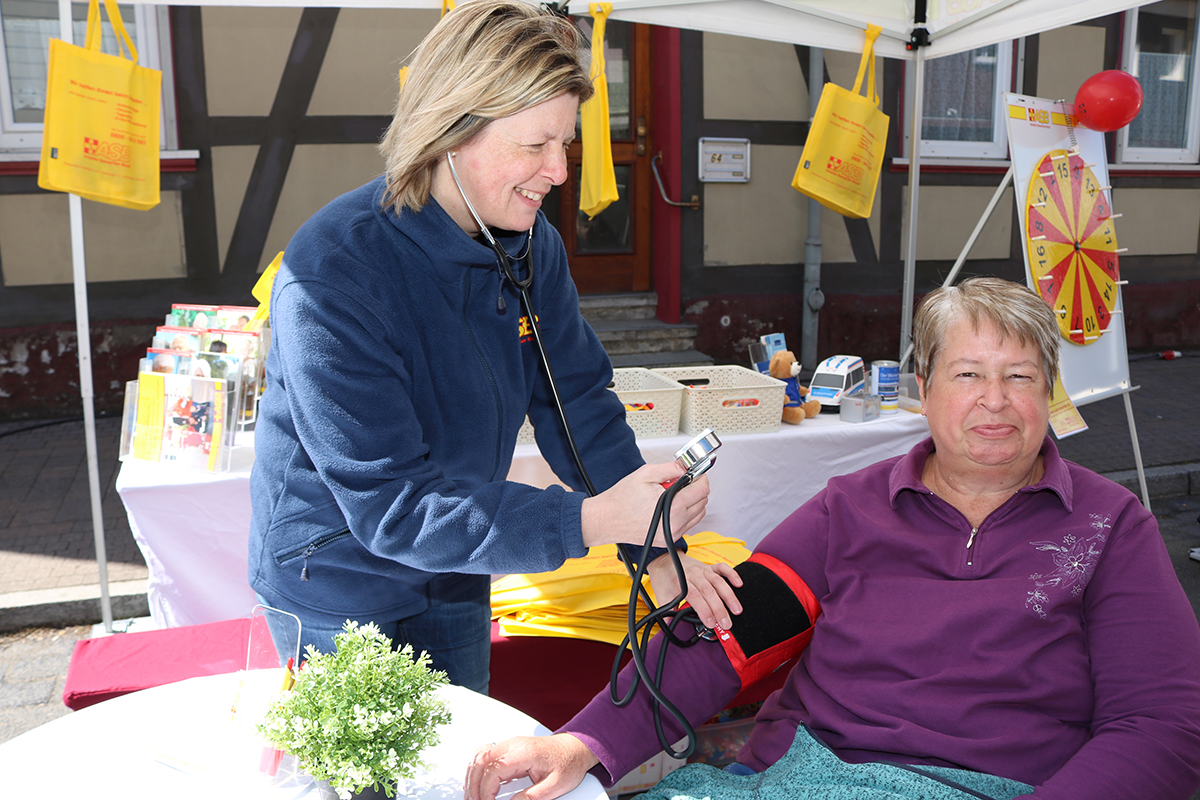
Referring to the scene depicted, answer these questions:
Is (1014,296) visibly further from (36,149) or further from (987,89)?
(987,89)

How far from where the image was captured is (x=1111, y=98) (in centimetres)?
344

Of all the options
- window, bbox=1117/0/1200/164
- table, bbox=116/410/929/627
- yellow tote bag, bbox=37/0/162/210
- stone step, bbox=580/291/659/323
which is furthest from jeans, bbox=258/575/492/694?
window, bbox=1117/0/1200/164

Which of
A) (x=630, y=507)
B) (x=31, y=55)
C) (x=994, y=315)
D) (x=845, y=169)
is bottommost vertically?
(x=630, y=507)

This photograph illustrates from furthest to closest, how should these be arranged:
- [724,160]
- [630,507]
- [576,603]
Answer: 1. [724,160]
2. [576,603]
3. [630,507]

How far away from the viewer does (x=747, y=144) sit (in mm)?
6730

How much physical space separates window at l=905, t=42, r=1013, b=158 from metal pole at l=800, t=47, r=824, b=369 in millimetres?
1370

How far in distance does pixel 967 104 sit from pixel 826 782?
770 cm

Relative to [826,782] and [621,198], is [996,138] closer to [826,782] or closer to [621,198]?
[621,198]

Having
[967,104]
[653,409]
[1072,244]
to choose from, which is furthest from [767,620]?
[967,104]

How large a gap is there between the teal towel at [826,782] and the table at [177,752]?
194mm

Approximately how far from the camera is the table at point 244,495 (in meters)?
2.43

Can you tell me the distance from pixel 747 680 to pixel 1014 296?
0.83m

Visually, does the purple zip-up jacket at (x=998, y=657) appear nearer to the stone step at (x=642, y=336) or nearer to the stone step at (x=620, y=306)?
the stone step at (x=642, y=336)

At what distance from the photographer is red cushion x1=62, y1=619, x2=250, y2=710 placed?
1882mm
